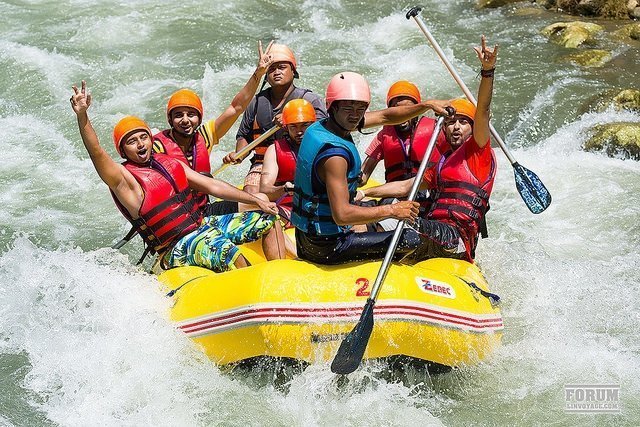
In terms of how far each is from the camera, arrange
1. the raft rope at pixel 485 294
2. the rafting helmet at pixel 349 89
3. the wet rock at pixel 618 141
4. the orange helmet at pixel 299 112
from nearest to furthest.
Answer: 1. the rafting helmet at pixel 349 89
2. the raft rope at pixel 485 294
3. the orange helmet at pixel 299 112
4. the wet rock at pixel 618 141

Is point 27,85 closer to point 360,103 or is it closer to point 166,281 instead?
point 166,281

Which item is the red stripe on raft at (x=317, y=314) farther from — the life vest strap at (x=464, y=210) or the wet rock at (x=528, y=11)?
the wet rock at (x=528, y=11)

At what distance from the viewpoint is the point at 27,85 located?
1076 centimetres

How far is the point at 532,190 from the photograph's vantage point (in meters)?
5.93

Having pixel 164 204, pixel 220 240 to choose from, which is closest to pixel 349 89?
pixel 220 240

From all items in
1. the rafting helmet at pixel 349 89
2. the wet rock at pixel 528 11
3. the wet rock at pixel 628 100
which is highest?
the rafting helmet at pixel 349 89

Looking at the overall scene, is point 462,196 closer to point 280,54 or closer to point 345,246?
point 345,246

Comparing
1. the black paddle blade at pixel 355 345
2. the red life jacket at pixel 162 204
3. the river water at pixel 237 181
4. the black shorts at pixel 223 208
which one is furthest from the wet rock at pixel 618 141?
the black paddle blade at pixel 355 345

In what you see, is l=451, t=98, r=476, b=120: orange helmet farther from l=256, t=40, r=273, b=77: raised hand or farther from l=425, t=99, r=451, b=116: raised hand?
l=256, t=40, r=273, b=77: raised hand

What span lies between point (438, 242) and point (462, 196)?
33 centimetres

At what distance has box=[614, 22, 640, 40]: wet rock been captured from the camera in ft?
37.3

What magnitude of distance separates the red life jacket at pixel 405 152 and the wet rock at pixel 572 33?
19.0ft

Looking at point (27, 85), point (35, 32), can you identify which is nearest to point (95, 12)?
point (35, 32)

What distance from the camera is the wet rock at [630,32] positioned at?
37.3 feet
